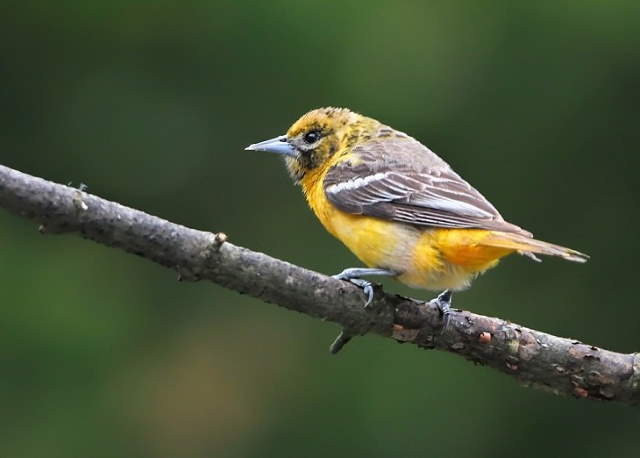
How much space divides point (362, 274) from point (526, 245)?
2.66 ft

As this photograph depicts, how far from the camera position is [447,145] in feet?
24.8

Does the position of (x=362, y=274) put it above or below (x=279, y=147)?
below

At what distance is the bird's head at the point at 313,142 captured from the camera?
5.96 metres

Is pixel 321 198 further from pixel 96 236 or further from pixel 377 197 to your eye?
pixel 96 236

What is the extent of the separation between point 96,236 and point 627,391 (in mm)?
2745

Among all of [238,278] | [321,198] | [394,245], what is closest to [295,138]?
[321,198]

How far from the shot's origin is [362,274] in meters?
4.73

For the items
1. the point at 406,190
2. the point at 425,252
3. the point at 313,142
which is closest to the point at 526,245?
the point at 425,252

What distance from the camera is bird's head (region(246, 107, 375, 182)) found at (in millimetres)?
5961

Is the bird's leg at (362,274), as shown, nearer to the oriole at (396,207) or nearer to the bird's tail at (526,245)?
the oriole at (396,207)

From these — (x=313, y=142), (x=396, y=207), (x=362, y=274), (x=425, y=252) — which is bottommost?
(x=362, y=274)

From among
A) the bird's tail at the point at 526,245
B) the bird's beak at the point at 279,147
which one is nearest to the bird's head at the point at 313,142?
the bird's beak at the point at 279,147

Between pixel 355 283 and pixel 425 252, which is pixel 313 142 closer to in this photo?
pixel 425 252

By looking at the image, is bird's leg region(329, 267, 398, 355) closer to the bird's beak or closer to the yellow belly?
the yellow belly
